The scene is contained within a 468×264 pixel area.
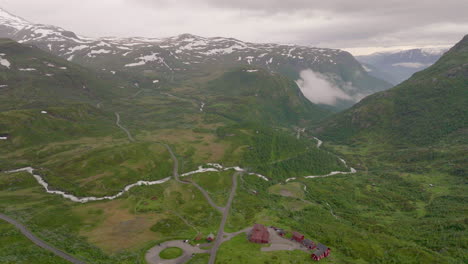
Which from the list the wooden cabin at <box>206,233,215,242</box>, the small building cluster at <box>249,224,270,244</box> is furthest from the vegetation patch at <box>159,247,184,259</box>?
the small building cluster at <box>249,224,270,244</box>

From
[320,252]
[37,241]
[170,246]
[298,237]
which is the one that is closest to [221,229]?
[170,246]

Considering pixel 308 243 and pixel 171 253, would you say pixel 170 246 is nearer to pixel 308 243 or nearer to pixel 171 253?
pixel 171 253

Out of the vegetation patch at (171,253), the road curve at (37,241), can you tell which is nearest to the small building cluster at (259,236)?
the vegetation patch at (171,253)

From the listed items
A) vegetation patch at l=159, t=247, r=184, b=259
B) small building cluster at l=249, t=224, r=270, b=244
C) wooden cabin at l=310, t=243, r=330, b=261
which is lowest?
vegetation patch at l=159, t=247, r=184, b=259

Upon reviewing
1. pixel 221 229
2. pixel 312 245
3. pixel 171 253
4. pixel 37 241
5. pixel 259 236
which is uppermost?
pixel 312 245

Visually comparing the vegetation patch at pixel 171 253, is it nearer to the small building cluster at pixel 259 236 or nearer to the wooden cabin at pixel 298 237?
the small building cluster at pixel 259 236

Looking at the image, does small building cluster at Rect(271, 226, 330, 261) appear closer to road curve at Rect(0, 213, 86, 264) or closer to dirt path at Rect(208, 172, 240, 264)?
dirt path at Rect(208, 172, 240, 264)

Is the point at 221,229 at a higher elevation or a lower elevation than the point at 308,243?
lower

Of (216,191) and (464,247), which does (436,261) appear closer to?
(464,247)

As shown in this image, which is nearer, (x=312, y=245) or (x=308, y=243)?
(x=312, y=245)

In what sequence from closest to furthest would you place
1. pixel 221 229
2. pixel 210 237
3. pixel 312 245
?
pixel 312 245, pixel 210 237, pixel 221 229

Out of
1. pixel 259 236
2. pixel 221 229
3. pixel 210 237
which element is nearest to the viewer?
pixel 259 236
